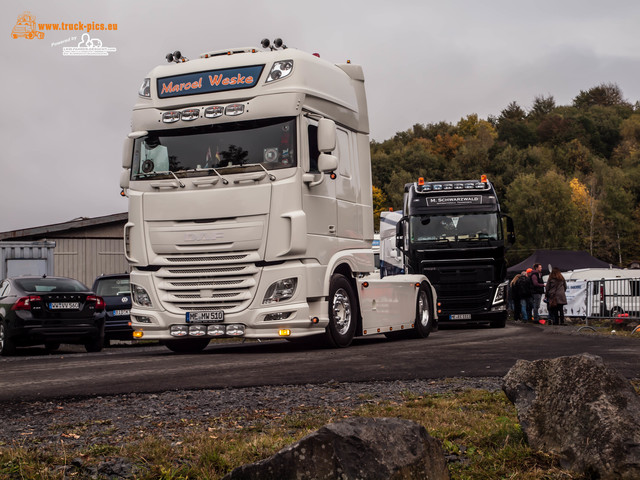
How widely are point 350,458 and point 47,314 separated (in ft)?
45.6

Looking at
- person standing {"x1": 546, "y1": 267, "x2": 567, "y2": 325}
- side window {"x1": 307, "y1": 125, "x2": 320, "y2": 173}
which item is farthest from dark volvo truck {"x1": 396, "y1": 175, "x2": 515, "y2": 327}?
side window {"x1": 307, "y1": 125, "x2": 320, "y2": 173}

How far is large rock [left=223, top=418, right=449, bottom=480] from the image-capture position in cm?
352

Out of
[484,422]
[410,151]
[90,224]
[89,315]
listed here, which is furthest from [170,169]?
[410,151]

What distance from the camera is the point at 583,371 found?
4.47 metres

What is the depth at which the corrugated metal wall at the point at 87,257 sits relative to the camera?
3459cm

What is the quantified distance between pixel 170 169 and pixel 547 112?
105958 mm

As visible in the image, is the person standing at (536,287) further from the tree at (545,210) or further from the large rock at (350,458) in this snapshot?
the tree at (545,210)

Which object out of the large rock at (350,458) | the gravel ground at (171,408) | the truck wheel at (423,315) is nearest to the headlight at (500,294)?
the truck wheel at (423,315)

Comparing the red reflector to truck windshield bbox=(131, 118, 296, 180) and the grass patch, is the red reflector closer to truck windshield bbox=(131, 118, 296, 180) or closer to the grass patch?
truck windshield bbox=(131, 118, 296, 180)

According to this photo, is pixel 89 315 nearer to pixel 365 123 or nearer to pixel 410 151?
pixel 365 123

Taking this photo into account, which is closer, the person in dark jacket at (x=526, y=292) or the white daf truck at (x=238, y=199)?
the white daf truck at (x=238, y=199)

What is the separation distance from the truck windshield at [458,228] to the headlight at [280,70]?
10.7 metres

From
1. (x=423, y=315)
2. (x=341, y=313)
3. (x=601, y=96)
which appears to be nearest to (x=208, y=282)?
(x=341, y=313)

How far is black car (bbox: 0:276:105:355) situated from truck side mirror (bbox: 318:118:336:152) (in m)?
6.66
